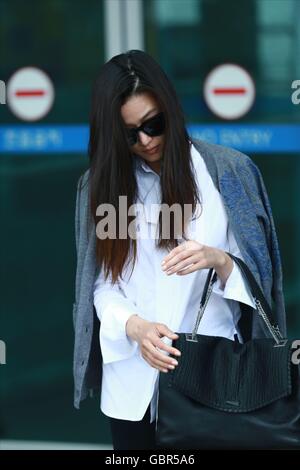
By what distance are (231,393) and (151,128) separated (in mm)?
694

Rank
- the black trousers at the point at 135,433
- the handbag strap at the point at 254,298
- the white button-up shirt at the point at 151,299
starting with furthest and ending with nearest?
1. the black trousers at the point at 135,433
2. the white button-up shirt at the point at 151,299
3. the handbag strap at the point at 254,298

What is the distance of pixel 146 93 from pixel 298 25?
176cm

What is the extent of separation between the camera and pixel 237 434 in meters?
2.64

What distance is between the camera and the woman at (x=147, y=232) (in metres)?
2.71

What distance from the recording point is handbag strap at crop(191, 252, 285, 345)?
2.66 m

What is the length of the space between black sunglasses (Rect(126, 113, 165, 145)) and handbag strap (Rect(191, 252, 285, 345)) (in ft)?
1.19

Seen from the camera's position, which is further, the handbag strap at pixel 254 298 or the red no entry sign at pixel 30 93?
the red no entry sign at pixel 30 93

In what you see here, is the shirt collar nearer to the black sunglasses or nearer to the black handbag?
the black sunglasses

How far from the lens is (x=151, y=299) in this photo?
2826 millimetres

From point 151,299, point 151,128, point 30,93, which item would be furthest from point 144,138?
point 30,93

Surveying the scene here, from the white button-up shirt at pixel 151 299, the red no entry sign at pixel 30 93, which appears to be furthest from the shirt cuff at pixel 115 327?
the red no entry sign at pixel 30 93

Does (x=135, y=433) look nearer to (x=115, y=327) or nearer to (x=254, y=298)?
(x=115, y=327)

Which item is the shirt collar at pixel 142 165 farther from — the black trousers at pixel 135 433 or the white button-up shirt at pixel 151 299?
the black trousers at pixel 135 433

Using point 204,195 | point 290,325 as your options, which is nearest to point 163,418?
point 204,195
